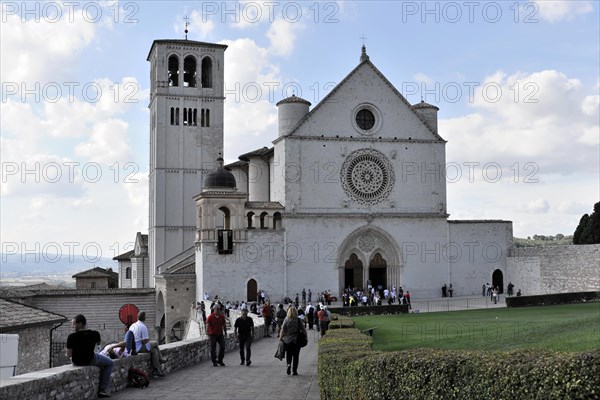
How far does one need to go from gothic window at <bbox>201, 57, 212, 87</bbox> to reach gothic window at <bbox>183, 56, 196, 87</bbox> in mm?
834

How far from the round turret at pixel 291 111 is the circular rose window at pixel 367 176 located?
484cm

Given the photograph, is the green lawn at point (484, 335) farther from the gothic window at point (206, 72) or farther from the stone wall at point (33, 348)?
the gothic window at point (206, 72)

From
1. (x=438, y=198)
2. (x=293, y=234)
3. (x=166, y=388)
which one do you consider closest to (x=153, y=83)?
(x=293, y=234)

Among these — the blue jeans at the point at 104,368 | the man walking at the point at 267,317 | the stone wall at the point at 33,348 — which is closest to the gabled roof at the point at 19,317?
the stone wall at the point at 33,348

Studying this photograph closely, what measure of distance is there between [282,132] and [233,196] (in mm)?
6861

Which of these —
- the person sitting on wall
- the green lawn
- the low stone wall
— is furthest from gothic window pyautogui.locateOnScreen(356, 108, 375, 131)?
the person sitting on wall

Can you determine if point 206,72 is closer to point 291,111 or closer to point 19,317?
point 291,111

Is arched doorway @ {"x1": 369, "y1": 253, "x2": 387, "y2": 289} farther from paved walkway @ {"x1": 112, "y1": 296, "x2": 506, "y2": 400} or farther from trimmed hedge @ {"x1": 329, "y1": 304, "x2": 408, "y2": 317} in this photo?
paved walkway @ {"x1": 112, "y1": 296, "x2": 506, "y2": 400}

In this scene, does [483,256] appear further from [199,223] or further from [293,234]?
[199,223]

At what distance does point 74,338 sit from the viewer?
12.7 m

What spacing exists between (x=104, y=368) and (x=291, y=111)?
135ft

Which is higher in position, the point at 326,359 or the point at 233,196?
the point at 233,196

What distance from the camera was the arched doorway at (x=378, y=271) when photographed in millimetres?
54625

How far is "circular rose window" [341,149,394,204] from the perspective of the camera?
53594mm
